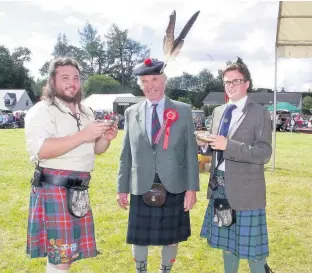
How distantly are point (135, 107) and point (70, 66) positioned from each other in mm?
756

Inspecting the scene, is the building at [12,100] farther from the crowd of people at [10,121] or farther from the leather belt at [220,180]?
the leather belt at [220,180]

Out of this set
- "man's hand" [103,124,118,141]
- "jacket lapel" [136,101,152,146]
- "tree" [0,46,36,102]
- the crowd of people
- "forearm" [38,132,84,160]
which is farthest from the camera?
"tree" [0,46,36,102]

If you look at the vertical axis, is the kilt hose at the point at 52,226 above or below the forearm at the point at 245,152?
below

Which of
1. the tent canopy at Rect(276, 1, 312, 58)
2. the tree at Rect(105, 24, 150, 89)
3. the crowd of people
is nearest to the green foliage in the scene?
the tree at Rect(105, 24, 150, 89)

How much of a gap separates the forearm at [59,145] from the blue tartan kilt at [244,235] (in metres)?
1.25

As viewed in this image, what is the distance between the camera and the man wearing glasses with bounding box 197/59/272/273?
9.80 feet

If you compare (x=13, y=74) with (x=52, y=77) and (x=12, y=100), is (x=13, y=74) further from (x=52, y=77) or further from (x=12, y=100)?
(x=52, y=77)

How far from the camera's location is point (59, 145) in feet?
8.41

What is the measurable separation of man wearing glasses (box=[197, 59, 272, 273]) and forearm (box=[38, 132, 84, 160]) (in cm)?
101

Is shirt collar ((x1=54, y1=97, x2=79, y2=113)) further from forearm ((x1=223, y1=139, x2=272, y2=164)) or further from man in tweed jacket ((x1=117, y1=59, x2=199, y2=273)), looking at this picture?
forearm ((x1=223, y1=139, x2=272, y2=164))

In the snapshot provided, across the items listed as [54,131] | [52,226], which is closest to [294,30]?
[54,131]

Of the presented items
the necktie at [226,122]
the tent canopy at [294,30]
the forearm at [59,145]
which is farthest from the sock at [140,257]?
the tent canopy at [294,30]

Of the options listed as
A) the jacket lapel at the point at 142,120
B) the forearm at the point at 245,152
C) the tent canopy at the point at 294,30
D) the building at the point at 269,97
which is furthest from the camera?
the building at the point at 269,97

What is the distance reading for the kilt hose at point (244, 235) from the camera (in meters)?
3.04
